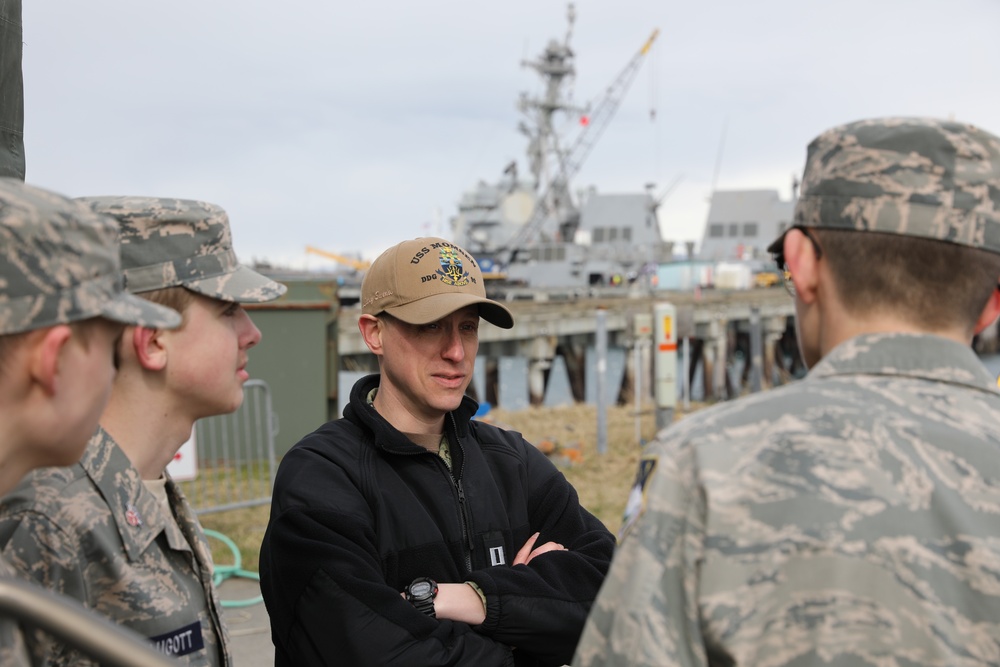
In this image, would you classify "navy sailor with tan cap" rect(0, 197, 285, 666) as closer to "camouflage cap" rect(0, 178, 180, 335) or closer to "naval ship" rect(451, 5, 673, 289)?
"camouflage cap" rect(0, 178, 180, 335)

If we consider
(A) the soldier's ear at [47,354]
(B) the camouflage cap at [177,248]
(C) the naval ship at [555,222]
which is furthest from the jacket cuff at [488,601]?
(C) the naval ship at [555,222]

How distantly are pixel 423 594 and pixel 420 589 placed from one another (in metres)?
0.02

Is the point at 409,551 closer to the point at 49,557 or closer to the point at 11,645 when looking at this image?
the point at 49,557

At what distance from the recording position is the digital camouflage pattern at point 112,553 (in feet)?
5.82

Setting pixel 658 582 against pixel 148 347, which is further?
pixel 148 347

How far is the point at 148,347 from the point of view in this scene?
2150 millimetres

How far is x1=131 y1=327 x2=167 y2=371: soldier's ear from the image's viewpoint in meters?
2.13

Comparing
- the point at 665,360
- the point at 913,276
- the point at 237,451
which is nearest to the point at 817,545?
the point at 913,276

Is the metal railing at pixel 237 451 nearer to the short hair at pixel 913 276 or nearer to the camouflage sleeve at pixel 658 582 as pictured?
the camouflage sleeve at pixel 658 582

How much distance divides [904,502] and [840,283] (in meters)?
0.38

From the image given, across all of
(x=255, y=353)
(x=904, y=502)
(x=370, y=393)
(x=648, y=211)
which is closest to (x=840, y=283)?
(x=904, y=502)

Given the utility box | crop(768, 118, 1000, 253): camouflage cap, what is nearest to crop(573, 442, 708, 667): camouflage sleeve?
crop(768, 118, 1000, 253): camouflage cap

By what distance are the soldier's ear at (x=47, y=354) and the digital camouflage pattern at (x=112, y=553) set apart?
53cm

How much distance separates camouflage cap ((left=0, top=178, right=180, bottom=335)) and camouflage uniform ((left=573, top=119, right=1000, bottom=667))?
3.13 ft
